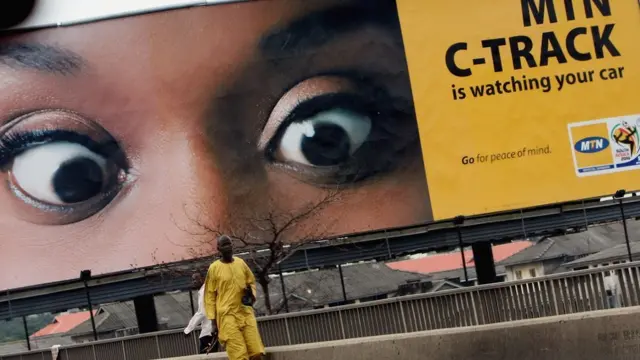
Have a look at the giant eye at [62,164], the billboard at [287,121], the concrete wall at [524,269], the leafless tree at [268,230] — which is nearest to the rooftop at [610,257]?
the concrete wall at [524,269]

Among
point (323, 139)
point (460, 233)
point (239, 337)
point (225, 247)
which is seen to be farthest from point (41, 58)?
point (239, 337)

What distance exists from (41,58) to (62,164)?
2.37 meters

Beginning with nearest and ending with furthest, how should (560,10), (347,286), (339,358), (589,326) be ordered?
(589,326) → (339,358) → (560,10) → (347,286)

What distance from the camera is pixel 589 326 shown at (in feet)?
20.9

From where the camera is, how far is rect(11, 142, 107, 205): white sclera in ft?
65.6

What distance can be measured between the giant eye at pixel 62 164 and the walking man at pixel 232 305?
13250 millimetres

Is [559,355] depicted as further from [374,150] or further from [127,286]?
[127,286]

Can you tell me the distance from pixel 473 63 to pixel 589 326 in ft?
49.4


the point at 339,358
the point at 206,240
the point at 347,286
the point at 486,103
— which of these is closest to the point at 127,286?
the point at 206,240

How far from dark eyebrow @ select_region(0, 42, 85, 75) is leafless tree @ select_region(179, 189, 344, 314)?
4230 mm

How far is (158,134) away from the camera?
20156 mm

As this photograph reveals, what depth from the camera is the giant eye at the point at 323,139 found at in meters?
20.5

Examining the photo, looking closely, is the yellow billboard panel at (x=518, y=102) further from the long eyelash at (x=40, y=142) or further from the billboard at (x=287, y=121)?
the long eyelash at (x=40, y=142)

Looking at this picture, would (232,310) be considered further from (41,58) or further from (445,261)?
(445,261)
